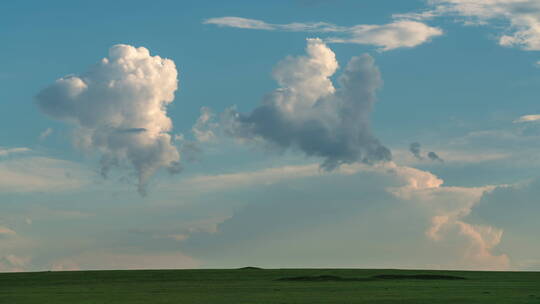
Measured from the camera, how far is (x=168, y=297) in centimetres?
5647

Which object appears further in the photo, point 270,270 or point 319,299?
point 270,270

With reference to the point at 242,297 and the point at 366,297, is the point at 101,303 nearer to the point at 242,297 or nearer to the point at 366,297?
the point at 242,297

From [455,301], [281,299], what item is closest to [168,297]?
[281,299]

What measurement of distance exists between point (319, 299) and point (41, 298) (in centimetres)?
2258

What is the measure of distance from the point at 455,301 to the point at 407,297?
4.64 metres

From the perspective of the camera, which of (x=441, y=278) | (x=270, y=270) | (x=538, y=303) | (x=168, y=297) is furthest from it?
(x=270, y=270)

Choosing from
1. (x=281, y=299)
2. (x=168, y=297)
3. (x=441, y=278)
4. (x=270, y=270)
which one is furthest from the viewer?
(x=270, y=270)

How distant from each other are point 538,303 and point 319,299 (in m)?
15.2

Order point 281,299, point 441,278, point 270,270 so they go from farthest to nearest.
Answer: point 270,270 < point 441,278 < point 281,299

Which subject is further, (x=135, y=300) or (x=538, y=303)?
(x=135, y=300)

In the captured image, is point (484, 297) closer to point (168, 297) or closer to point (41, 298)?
→ point (168, 297)

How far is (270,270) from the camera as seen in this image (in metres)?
124

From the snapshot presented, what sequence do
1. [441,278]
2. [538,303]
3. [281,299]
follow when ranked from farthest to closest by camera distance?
[441,278] < [281,299] < [538,303]

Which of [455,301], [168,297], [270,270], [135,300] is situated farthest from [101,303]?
[270,270]
